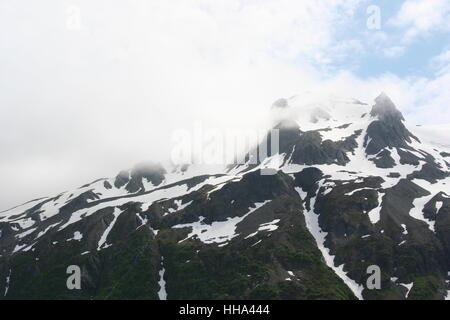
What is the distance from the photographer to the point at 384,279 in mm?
194750
